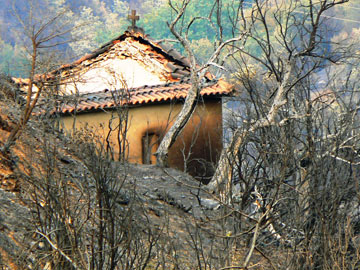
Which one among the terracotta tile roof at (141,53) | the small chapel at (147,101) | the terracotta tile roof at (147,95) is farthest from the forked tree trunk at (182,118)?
the terracotta tile roof at (141,53)

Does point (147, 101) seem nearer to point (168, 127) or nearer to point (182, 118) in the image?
point (168, 127)

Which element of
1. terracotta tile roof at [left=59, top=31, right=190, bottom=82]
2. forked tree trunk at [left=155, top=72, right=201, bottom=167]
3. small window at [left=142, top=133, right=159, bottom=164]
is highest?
terracotta tile roof at [left=59, top=31, right=190, bottom=82]

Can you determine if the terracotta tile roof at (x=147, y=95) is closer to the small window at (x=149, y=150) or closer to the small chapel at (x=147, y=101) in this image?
the small chapel at (x=147, y=101)

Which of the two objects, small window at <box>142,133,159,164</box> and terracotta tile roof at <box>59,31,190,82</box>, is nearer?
small window at <box>142,133,159,164</box>

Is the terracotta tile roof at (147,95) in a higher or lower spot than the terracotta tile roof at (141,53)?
lower

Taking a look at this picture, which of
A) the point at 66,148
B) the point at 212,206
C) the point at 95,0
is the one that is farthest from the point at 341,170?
the point at 95,0

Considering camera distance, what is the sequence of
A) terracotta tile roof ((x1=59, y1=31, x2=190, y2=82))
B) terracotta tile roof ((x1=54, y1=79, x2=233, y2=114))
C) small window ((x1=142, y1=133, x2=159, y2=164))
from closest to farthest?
1. terracotta tile roof ((x1=54, y1=79, x2=233, y2=114))
2. small window ((x1=142, y1=133, x2=159, y2=164))
3. terracotta tile roof ((x1=59, y1=31, x2=190, y2=82))

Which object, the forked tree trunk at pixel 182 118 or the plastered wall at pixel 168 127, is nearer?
the forked tree trunk at pixel 182 118

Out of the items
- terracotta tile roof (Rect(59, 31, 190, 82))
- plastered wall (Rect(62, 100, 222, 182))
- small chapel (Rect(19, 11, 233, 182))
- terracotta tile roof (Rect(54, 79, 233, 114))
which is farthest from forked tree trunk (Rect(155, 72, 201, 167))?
terracotta tile roof (Rect(59, 31, 190, 82))

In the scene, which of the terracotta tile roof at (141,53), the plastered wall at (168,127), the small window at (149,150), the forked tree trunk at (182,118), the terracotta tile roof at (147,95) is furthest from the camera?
the terracotta tile roof at (141,53)

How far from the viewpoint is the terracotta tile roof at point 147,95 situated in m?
16.4

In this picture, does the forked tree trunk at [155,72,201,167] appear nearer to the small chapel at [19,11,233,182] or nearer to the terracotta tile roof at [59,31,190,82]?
the small chapel at [19,11,233,182]

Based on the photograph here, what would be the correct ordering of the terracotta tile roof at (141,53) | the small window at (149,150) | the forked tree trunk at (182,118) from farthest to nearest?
the terracotta tile roof at (141,53)
the small window at (149,150)
the forked tree trunk at (182,118)

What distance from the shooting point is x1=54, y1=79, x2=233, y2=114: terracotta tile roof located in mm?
16438
